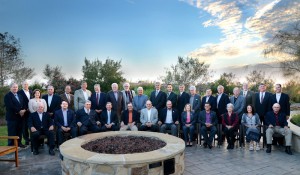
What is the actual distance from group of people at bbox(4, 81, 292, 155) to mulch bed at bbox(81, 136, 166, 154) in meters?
1.29

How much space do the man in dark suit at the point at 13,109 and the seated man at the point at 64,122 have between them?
3.16 ft

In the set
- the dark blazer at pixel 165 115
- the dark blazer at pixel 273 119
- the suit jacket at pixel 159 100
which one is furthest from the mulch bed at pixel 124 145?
the dark blazer at pixel 273 119

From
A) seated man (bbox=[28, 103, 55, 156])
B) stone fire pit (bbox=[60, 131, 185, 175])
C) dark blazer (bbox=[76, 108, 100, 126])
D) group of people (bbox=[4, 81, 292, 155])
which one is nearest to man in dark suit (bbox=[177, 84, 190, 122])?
group of people (bbox=[4, 81, 292, 155])

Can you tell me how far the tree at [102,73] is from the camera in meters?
22.8

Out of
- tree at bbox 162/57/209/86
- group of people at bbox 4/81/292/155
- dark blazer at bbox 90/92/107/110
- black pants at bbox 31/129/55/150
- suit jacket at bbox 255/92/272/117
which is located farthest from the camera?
tree at bbox 162/57/209/86

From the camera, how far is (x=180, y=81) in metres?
20.9

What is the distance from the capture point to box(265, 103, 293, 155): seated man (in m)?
6.59

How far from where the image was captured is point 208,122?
7.26 meters

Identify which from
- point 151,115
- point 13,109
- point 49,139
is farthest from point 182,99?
point 13,109

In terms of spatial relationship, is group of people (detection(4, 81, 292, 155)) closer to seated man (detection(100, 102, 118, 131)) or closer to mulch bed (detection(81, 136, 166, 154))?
seated man (detection(100, 102, 118, 131))

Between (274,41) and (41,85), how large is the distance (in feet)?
53.8

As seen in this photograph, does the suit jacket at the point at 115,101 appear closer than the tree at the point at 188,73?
Yes

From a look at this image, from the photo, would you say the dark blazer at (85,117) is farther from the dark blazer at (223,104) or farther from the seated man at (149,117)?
the dark blazer at (223,104)

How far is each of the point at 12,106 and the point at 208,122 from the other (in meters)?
5.00
